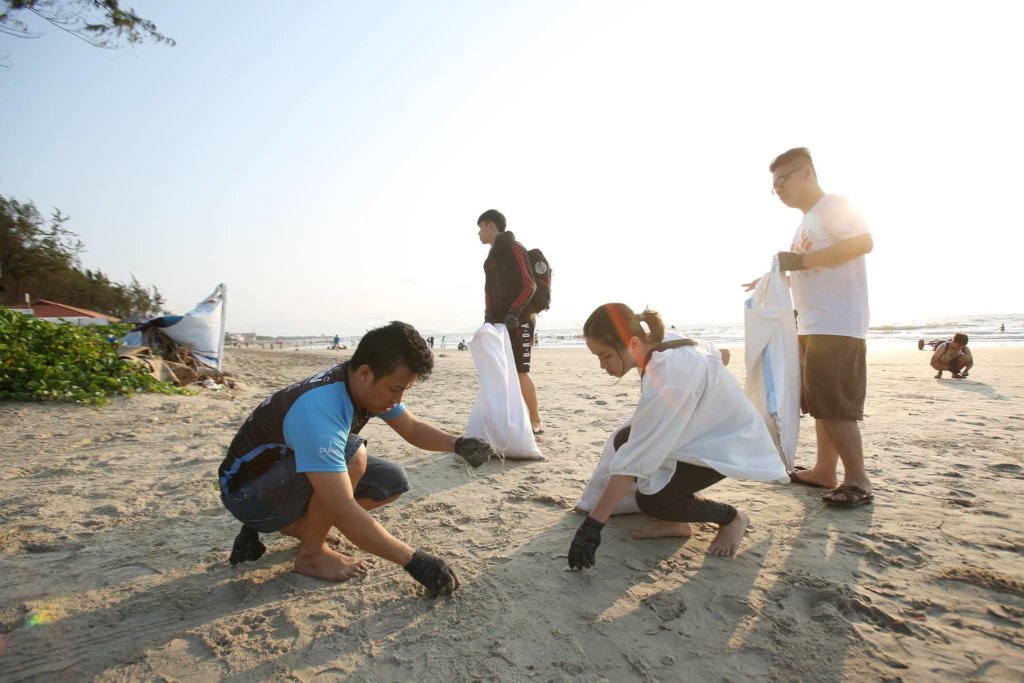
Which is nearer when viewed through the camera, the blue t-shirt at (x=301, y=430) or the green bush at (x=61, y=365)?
the blue t-shirt at (x=301, y=430)

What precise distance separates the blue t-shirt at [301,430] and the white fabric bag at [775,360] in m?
2.10

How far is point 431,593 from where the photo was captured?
1.91m

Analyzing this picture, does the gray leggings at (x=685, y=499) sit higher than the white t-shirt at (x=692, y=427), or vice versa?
the white t-shirt at (x=692, y=427)

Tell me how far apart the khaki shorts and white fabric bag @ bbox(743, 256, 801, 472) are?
0.09 meters

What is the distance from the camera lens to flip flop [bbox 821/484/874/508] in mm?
2619

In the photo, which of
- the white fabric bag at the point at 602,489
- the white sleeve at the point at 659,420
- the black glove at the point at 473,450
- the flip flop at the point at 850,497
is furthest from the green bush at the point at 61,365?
the flip flop at the point at 850,497

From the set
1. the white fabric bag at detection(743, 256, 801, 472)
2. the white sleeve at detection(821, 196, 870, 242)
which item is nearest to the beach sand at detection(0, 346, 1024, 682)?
the white fabric bag at detection(743, 256, 801, 472)

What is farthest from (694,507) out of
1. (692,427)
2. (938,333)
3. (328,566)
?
(938,333)

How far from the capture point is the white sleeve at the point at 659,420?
81.0 inches

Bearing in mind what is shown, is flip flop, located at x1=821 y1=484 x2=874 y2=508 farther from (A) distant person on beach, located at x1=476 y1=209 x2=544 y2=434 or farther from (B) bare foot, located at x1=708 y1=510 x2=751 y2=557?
(A) distant person on beach, located at x1=476 y1=209 x2=544 y2=434

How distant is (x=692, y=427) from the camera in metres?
2.16

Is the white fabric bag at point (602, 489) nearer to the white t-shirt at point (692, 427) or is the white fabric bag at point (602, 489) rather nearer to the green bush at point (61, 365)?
the white t-shirt at point (692, 427)

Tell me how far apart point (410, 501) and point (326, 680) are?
1.42m

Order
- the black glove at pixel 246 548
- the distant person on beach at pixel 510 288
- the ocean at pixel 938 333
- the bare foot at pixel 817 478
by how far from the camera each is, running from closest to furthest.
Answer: the black glove at pixel 246 548 → the bare foot at pixel 817 478 → the distant person on beach at pixel 510 288 → the ocean at pixel 938 333
